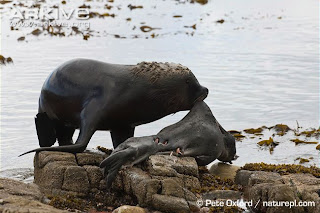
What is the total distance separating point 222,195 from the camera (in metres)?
6.95

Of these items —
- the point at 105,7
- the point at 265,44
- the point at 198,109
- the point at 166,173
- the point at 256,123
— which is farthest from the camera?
the point at 105,7

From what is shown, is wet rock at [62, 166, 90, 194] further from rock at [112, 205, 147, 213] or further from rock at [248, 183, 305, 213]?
rock at [248, 183, 305, 213]

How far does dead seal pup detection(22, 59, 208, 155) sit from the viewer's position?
301 inches

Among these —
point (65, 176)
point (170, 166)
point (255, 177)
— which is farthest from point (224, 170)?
point (65, 176)

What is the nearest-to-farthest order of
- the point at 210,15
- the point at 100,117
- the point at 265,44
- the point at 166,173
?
the point at 166,173 < the point at 100,117 < the point at 265,44 < the point at 210,15

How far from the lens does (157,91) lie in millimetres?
7926

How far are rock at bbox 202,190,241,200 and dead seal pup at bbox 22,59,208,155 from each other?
1467mm

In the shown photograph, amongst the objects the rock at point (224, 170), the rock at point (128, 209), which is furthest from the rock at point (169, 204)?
the rock at point (224, 170)

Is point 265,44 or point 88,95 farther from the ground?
point 88,95

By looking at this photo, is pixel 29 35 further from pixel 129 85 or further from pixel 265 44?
pixel 129 85

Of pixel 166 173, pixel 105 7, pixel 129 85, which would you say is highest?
pixel 129 85

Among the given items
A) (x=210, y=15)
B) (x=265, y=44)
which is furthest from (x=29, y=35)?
(x=210, y=15)

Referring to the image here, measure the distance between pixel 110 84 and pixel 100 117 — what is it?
40 centimetres

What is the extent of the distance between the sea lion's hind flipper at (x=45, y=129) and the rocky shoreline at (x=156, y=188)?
71cm
